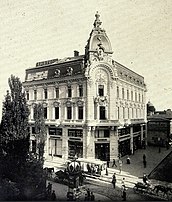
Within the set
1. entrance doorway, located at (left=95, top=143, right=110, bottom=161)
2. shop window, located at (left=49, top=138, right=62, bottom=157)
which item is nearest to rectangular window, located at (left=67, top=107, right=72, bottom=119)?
shop window, located at (left=49, top=138, right=62, bottom=157)

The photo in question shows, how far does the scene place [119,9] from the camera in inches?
302

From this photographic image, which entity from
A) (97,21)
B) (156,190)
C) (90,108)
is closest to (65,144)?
(90,108)

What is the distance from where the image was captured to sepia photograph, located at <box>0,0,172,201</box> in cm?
750

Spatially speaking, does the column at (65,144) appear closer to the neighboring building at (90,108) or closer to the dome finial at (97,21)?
the neighboring building at (90,108)

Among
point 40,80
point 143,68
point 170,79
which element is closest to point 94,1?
point 143,68

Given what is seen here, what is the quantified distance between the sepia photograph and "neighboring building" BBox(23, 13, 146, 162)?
0.18 feet

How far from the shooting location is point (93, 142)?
1238 cm

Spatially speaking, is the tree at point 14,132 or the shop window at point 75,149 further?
the shop window at point 75,149

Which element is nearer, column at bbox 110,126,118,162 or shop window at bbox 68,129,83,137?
shop window at bbox 68,129,83,137

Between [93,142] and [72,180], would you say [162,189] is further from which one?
[93,142]

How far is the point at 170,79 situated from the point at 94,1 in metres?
3.58

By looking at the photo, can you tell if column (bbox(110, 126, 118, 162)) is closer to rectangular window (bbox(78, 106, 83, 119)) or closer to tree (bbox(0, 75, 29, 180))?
rectangular window (bbox(78, 106, 83, 119))

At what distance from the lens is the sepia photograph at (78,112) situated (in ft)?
24.6

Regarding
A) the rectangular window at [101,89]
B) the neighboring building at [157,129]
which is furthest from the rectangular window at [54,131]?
the neighboring building at [157,129]
